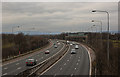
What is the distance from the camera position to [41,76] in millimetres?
22000

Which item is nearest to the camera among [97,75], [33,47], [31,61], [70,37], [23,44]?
[97,75]

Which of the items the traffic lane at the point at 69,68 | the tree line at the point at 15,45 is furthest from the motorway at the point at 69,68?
the tree line at the point at 15,45

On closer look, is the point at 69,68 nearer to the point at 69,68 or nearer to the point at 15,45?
the point at 69,68

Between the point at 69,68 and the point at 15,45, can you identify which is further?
the point at 15,45

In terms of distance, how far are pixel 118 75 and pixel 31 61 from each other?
678 inches

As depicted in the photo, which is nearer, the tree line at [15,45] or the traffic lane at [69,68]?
the traffic lane at [69,68]

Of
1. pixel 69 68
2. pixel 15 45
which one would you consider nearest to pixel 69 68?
pixel 69 68

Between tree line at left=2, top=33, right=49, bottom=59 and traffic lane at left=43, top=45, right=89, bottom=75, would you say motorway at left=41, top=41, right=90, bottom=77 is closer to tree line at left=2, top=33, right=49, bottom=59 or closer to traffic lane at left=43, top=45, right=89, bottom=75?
traffic lane at left=43, top=45, right=89, bottom=75

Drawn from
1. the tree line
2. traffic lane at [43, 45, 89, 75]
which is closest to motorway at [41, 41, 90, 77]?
traffic lane at [43, 45, 89, 75]

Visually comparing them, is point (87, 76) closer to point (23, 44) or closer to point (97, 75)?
point (97, 75)

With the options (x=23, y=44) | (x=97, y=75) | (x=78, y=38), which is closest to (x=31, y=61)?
(x=97, y=75)

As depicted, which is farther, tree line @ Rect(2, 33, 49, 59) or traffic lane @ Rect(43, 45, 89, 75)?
tree line @ Rect(2, 33, 49, 59)

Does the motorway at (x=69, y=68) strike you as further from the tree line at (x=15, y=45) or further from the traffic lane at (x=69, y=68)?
the tree line at (x=15, y=45)

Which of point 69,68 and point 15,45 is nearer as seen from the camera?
point 69,68
